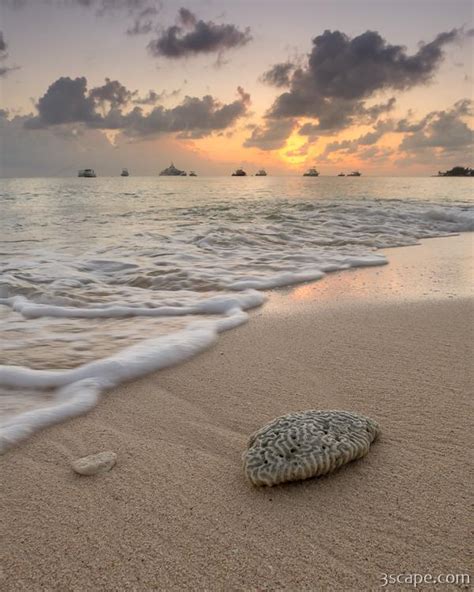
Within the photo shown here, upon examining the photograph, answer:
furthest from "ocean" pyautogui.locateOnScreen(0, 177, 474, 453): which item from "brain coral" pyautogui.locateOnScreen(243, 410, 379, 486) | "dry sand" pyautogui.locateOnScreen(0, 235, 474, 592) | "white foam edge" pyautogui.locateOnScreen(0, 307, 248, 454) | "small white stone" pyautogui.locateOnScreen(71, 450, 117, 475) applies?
"brain coral" pyautogui.locateOnScreen(243, 410, 379, 486)

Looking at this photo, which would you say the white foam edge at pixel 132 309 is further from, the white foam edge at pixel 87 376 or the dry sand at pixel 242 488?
the dry sand at pixel 242 488

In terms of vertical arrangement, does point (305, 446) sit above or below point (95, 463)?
above

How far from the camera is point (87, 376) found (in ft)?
9.48

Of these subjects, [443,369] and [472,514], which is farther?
[443,369]

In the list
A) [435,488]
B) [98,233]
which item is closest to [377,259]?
[435,488]

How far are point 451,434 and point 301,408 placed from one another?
71 cm

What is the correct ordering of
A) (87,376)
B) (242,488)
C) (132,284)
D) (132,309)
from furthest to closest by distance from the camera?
(132,284)
(132,309)
(87,376)
(242,488)

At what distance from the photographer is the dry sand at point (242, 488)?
1.40 meters

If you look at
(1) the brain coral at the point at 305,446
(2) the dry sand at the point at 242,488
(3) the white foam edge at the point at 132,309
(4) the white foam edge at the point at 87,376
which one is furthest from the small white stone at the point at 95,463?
(3) the white foam edge at the point at 132,309

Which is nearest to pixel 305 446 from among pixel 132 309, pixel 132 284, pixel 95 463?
pixel 95 463

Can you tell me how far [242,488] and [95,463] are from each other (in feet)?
2.08

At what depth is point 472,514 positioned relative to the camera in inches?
62.2

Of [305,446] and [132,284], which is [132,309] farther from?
[305,446]

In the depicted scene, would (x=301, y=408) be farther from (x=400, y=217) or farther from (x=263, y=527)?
(x=400, y=217)
